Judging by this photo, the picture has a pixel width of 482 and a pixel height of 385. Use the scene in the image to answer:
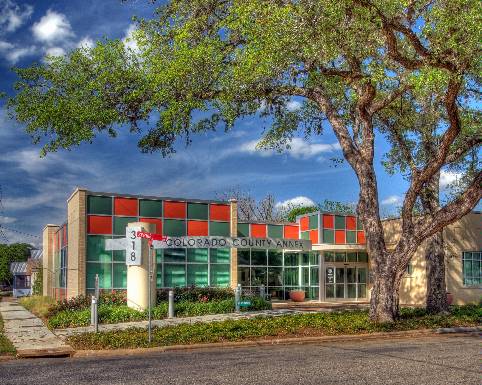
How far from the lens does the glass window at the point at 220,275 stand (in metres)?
32.4

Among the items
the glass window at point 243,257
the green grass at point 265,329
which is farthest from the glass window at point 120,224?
the green grass at point 265,329

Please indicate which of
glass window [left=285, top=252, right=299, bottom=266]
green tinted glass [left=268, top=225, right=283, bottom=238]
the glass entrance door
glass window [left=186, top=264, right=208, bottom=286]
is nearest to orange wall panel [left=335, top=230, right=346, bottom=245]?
the glass entrance door

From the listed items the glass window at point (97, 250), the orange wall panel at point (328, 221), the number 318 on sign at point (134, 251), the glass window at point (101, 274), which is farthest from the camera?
the orange wall panel at point (328, 221)

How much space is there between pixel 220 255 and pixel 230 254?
531 millimetres

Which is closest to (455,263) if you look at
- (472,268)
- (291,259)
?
(472,268)

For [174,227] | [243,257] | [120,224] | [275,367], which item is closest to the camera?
[275,367]

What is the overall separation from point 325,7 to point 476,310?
15.0 metres

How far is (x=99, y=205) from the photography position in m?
30.2

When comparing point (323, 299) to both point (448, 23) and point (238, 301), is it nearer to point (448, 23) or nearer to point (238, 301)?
point (238, 301)

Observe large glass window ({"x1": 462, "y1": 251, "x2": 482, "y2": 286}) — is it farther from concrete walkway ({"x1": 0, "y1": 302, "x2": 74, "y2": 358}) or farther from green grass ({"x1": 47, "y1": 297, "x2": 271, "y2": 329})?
concrete walkway ({"x1": 0, "y1": 302, "x2": 74, "y2": 358})

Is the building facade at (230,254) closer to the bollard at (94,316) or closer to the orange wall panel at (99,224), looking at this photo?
the orange wall panel at (99,224)

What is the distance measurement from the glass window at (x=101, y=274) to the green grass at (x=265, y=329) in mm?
10117

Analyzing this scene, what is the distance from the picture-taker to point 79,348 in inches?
644

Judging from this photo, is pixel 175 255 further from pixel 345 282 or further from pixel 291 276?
pixel 345 282
